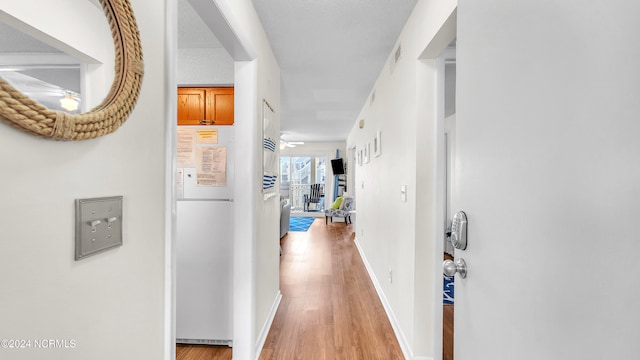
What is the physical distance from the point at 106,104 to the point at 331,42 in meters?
2.20

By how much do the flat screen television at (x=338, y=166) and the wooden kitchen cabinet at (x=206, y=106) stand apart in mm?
6843

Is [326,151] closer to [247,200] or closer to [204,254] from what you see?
[204,254]

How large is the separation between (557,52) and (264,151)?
1830 mm

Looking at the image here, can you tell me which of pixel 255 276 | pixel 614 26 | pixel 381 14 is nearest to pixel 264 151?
pixel 255 276

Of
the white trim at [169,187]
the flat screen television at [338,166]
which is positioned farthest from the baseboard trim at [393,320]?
the flat screen television at [338,166]

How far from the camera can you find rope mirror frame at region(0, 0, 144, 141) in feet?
1.49

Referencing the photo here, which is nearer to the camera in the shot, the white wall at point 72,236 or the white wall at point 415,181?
the white wall at point 72,236

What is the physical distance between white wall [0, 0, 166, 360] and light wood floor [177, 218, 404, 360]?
1.48 meters

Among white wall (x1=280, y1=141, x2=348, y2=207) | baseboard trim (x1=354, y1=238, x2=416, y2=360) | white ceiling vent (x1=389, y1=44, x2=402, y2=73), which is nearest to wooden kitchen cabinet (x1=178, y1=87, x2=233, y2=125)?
white ceiling vent (x1=389, y1=44, x2=402, y2=73)

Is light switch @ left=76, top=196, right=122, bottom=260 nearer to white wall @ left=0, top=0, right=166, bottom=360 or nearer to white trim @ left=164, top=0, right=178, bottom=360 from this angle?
white wall @ left=0, top=0, right=166, bottom=360

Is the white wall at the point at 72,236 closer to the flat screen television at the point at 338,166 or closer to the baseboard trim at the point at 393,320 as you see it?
the baseboard trim at the point at 393,320

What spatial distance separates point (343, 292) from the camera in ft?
10.2

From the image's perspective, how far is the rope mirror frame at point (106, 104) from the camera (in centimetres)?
46

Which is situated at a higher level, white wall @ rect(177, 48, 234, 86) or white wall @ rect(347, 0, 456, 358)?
white wall @ rect(177, 48, 234, 86)
